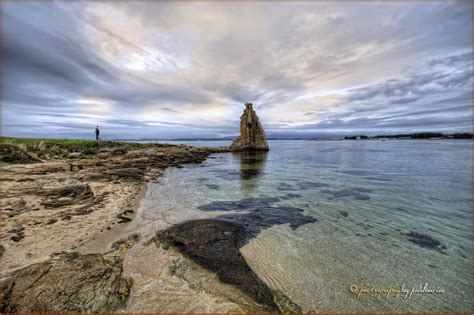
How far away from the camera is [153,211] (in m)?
10.1

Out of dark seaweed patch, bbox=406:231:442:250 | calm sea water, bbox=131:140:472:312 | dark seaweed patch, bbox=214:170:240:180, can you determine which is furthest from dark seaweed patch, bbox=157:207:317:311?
dark seaweed patch, bbox=214:170:240:180

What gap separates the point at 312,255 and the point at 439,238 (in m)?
5.82

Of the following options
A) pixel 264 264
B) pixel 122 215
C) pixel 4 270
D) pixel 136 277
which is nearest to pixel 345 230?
pixel 264 264

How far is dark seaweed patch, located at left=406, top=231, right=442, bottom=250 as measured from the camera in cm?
722

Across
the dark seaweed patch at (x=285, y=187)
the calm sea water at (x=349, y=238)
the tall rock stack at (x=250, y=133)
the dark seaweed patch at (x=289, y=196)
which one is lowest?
the calm sea water at (x=349, y=238)

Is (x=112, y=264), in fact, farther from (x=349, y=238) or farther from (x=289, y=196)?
(x=289, y=196)

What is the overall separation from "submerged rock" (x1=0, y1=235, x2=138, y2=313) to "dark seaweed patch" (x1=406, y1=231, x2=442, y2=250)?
998 cm

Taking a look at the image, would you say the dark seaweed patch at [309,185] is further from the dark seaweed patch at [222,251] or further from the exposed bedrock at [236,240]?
the dark seaweed patch at [222,251]

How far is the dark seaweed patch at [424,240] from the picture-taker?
23.7 feet

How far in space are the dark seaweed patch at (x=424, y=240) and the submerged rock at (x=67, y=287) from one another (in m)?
9.98

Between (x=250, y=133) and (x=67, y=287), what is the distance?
6195 cm

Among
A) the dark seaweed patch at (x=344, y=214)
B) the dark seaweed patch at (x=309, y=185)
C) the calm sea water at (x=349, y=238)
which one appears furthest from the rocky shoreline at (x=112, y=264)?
the dark seaweed patch at (x=309, y=185)

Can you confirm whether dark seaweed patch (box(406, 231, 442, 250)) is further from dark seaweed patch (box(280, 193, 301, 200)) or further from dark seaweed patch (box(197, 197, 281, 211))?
dark seaweed patch (box(197, 197, 281, 211))

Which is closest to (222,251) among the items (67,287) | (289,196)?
(67,287)
